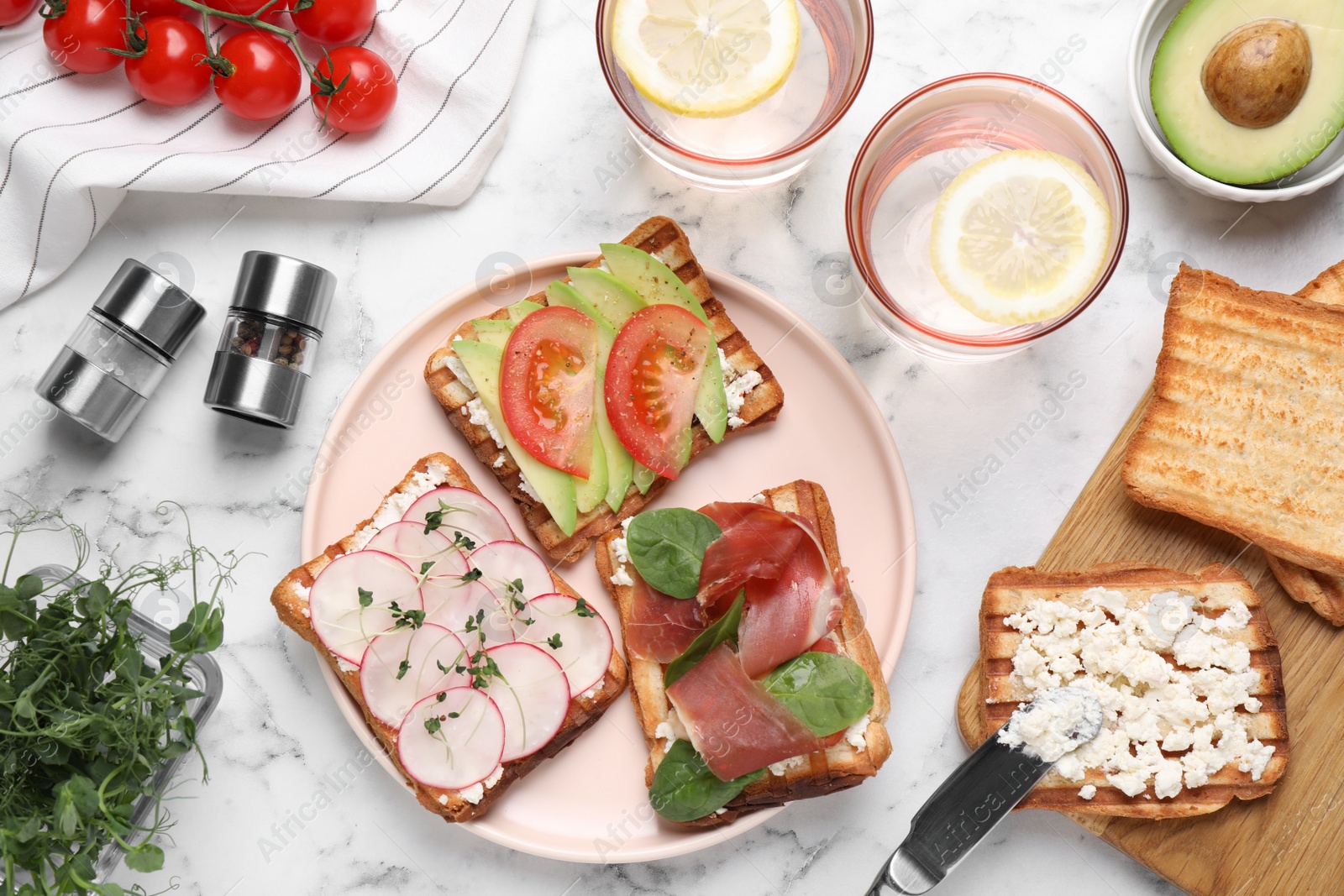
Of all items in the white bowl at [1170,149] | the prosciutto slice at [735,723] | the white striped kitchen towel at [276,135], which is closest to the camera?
the prosciutto slice at [735,723]

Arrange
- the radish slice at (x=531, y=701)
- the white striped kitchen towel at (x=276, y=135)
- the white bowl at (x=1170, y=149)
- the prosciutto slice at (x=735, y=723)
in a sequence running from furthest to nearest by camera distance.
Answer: the white striped kitchen towel at (x=276, y=135), the white bowl at (x=1170, y=149), the radish slice at (x=531, y=701), the prosciutto slice at (x=735, y=723)

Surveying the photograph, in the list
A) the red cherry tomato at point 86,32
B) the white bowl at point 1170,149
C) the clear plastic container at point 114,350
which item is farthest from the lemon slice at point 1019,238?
the red cherry tomato at point 86,32

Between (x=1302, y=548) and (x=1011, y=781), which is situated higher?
(x=1302, y=548)

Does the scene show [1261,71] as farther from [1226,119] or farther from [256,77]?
[256,77]

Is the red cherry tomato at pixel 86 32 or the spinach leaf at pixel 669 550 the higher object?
the red cherry tomato at pixel 86 32

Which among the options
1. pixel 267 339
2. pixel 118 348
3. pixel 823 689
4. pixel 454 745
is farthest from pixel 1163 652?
pixel 118 348

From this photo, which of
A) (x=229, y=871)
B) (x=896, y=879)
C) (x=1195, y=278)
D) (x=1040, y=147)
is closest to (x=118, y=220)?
(x=229, y=871)

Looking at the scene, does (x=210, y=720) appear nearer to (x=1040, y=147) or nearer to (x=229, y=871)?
(x=229, y=871)

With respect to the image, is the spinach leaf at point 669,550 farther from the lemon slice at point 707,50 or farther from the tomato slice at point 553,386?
the lemon slice at point 707,50
